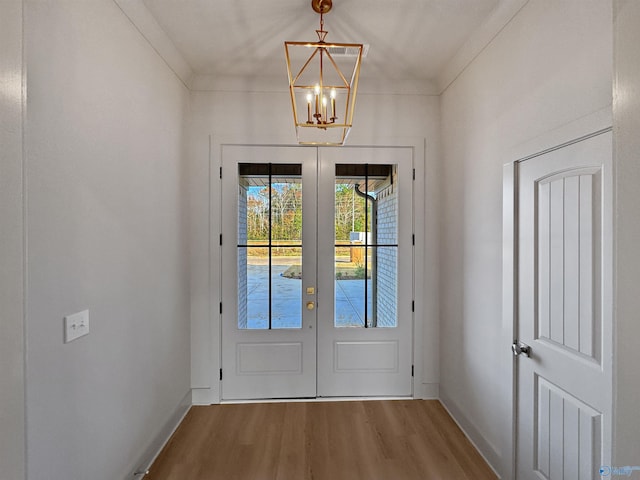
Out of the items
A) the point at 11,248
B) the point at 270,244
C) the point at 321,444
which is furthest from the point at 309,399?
the point at 11,248

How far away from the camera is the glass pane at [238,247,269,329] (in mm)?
2812

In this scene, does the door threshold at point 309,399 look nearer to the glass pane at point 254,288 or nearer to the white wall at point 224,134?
the white wall at point 224,134

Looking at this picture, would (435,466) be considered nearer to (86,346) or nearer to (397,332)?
(397,332)

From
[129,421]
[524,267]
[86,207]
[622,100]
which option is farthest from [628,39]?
[129,421]

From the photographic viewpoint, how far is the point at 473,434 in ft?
7.40

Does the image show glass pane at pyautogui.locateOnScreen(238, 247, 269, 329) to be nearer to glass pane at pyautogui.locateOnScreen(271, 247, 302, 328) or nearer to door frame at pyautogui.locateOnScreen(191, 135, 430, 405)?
glass pane at pyautogui.locateOnScreen(271, 247, 302, 328)

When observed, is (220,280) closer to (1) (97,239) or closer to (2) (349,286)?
(2) (349,286)

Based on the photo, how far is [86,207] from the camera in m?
1.46

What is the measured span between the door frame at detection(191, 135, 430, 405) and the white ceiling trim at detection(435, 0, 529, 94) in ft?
1.74

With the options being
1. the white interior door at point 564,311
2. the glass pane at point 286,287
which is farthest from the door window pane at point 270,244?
the white interior door at point 564,311

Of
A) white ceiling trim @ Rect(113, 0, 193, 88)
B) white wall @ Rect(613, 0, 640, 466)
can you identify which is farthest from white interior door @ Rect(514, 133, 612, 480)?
white ceiling trim @ Rect(113, 0, 193, 88)

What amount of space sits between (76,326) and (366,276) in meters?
2.08

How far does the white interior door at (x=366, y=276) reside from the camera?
9.27 feet

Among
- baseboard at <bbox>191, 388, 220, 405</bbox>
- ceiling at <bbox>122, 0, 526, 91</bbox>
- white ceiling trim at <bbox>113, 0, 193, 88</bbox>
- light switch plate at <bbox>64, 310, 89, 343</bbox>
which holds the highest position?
ceiling at <bbox>122, 0, 526, 91</bbox>
